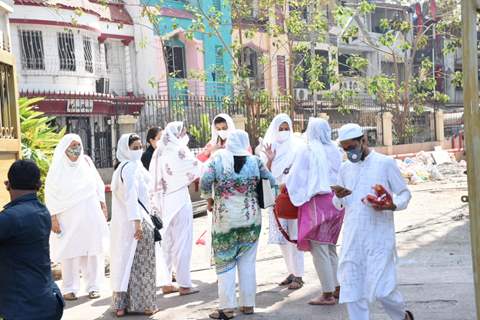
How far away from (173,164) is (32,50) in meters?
16.5

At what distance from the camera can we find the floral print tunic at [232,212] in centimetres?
654

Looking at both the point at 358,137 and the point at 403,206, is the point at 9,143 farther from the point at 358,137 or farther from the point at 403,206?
the point at 403,206

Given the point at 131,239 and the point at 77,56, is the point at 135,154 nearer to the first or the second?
the point at 131,239

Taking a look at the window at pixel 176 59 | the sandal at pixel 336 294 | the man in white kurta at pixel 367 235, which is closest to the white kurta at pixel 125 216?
the sandal at pixel 336 294

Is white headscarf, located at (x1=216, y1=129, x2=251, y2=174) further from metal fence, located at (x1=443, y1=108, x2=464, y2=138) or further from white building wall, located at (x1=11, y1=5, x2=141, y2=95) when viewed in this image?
metal fence, located at (x1=443, y1=108, x2=464, y2=138)

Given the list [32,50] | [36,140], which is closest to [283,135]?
[36,140]

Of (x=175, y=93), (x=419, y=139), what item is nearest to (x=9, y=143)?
(x=175, y=93)

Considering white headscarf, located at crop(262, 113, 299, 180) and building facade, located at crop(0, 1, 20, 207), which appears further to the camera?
white headscarf, located at crop(262, 113, 299, 180)

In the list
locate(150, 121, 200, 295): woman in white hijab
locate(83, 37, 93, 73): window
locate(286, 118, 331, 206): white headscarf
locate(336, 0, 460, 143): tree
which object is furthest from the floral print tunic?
locate(83, 37, 93, 73): window

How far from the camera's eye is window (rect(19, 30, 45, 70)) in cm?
2280

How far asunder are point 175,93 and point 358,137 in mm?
21972

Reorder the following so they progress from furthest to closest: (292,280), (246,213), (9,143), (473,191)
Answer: (292,280) → (246,213) → (9,143) → (473,191)

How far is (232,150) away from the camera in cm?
661

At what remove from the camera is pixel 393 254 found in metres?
5.32
